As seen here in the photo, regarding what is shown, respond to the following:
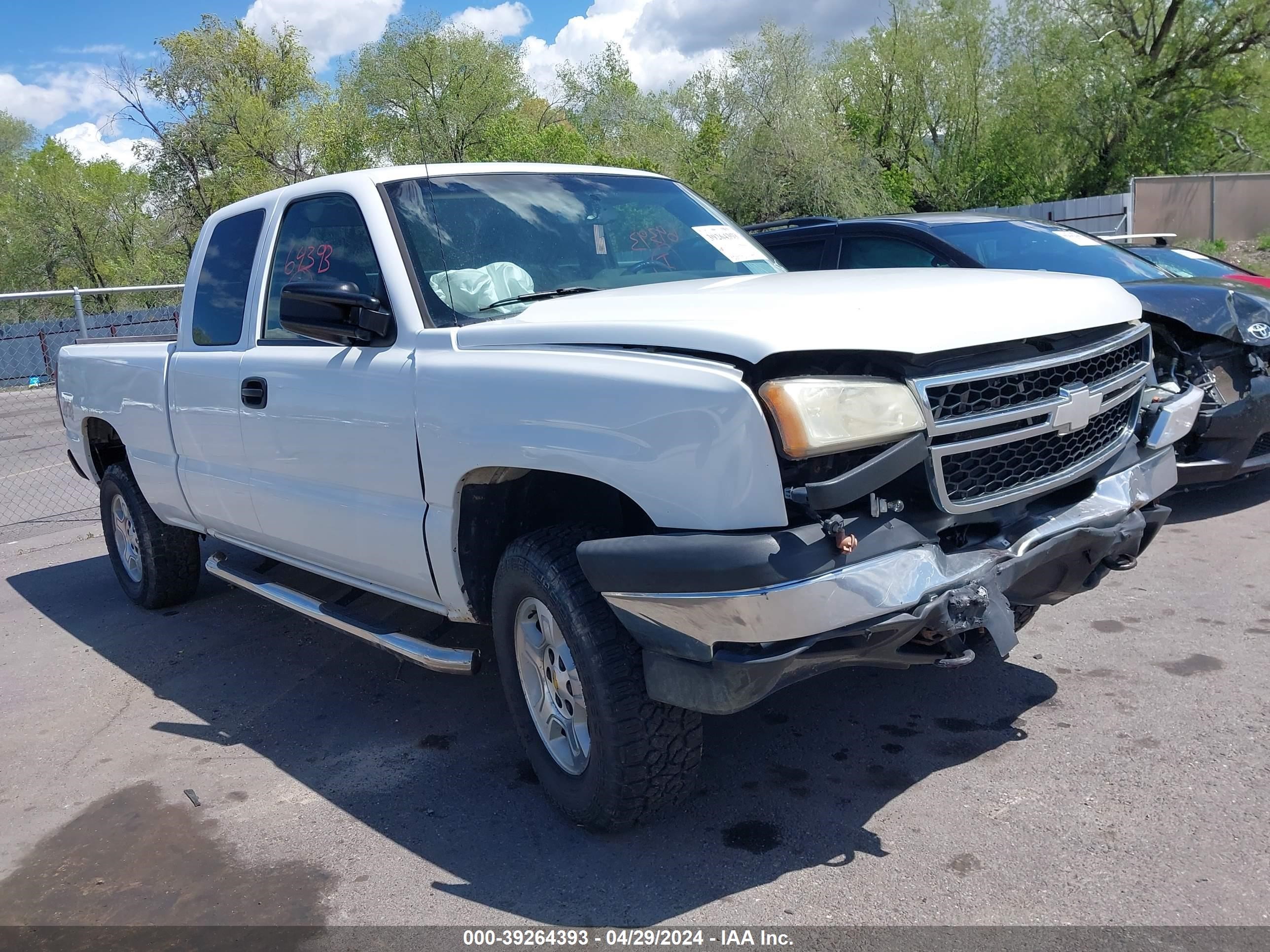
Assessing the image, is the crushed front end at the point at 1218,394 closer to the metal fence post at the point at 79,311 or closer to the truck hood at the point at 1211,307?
the truck hood at the point at 1211,307

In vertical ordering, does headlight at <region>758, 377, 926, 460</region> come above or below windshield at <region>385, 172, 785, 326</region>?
below

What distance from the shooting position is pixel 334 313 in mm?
3555

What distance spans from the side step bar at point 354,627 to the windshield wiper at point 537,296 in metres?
1.17

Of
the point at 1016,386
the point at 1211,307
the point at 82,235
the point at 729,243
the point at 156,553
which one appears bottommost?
the point at 156,553

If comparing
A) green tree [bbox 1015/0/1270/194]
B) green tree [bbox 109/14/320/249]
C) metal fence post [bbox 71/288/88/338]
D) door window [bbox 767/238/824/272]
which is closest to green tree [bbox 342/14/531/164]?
green tree [bbox 109/14/320/249]

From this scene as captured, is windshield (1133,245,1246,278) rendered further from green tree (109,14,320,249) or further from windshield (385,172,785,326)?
green tree (109,14,320,249)

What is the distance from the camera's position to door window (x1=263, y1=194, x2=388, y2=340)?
3922 mm

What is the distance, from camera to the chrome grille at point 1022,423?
2.78m

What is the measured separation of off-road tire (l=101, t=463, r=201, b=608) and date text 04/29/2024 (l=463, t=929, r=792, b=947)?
3.65 meters

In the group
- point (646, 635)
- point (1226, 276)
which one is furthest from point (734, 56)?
point (646, 635)

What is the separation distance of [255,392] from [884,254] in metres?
4.11

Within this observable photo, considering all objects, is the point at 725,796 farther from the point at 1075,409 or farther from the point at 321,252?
the point at 321,252

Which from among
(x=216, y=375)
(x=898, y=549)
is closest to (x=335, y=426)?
Result: (x=216, y=375)

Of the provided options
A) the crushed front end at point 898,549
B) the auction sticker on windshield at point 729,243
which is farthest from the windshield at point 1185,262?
the crushed front end at point 898,549
